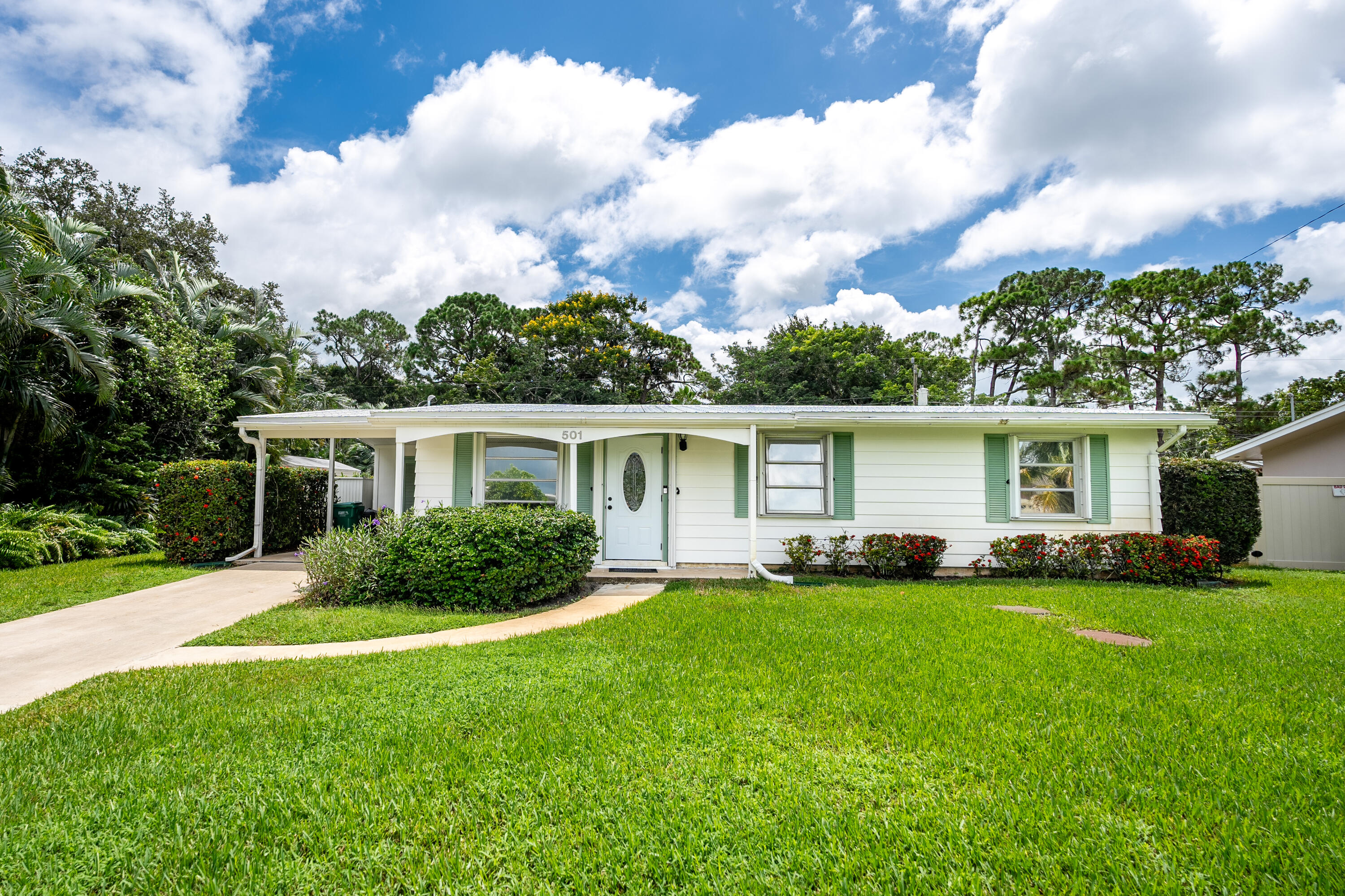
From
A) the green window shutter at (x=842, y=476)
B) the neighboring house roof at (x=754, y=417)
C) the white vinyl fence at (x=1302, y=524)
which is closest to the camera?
the neighboring house roof at (x=754, y=417)

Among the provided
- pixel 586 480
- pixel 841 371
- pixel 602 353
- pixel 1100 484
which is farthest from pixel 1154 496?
pixel 602 353

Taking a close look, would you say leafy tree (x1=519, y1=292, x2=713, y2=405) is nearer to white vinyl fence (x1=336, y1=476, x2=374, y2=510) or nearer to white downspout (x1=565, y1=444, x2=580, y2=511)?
white vinyl fence (x1=336, y1=476, x2=374, y2=510)

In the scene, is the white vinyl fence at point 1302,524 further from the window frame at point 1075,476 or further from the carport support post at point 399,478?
the carport support post at point 399,478

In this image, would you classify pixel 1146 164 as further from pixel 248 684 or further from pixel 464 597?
pixel 248 684

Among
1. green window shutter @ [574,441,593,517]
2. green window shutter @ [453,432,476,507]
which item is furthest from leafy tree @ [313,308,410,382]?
green window shutter @ [574,441,593,517]

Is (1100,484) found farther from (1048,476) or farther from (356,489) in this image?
(356,489)

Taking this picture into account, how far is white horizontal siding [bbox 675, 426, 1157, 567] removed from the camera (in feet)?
30.8

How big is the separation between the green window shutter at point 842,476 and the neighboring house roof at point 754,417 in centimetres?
43

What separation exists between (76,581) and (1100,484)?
589 inches

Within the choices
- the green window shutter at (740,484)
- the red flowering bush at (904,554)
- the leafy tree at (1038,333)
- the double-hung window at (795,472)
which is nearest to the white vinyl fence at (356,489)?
the green window shutter at (740,484)

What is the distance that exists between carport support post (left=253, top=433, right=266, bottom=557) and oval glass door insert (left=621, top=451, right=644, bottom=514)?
6.17 metres

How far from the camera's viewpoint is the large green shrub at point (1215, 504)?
9.61 metres

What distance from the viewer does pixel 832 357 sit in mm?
24172

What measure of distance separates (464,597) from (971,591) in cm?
636
